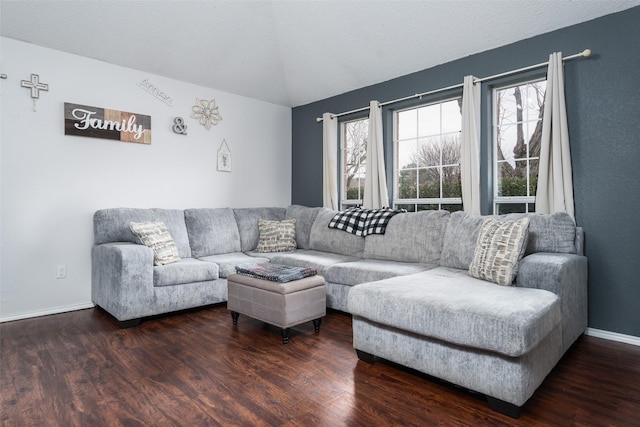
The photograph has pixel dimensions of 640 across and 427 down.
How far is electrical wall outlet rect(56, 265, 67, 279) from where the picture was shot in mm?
3422

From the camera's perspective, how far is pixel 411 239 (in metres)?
3.34

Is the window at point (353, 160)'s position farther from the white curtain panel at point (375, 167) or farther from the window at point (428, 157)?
the window at point (428, 157)

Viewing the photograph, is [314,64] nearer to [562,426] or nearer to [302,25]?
[302,25]

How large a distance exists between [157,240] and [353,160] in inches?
99.9

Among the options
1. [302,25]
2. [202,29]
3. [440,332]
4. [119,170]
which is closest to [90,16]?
[202,29]

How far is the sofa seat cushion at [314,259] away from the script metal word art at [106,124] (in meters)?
1.91

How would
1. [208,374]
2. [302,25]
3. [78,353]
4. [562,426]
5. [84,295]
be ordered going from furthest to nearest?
[302,25], [84,295], [78,353], [208,374], [562,426]

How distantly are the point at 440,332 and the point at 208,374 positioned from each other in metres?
Answer: 1.30

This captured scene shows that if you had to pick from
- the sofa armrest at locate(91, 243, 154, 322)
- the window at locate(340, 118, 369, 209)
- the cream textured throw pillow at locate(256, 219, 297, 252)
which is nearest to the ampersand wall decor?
the cream textured throw pillow at locate(256, 219, 297, 252)

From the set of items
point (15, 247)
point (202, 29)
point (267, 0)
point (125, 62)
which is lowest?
point (15, 247)

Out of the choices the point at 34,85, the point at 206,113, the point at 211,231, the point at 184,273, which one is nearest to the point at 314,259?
the point at 184,273

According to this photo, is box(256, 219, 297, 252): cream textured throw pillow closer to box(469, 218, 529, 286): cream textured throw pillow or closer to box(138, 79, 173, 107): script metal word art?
box(138, 79, 173, 107): script metal word art

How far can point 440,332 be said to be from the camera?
6.02 feet

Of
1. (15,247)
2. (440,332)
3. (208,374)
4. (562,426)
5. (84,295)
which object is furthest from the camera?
(84,295)
